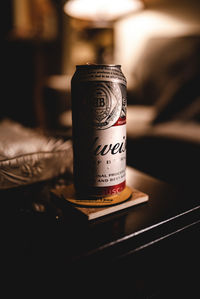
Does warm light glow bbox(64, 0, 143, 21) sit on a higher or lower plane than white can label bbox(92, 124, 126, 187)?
higher

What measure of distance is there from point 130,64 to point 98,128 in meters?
2.43

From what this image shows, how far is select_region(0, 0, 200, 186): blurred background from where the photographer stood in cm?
125

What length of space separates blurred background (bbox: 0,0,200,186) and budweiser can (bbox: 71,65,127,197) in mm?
440

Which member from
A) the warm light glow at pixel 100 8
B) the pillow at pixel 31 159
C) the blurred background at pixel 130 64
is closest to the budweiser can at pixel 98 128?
the pillow at pixel 31 159

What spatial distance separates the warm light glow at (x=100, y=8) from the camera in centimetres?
233

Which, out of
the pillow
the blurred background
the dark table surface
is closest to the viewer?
the dark table surface

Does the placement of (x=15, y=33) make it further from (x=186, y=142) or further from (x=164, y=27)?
(x=186, y=142)

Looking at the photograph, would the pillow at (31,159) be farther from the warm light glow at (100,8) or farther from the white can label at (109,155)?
the warm light glow at (100,8)

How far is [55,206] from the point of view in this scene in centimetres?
57

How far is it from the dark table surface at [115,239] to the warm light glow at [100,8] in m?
2.21

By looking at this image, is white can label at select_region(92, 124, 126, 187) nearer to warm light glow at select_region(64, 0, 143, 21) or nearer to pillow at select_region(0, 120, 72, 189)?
pillow at select_region(0, 120, 72, 189)

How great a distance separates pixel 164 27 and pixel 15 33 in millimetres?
1889

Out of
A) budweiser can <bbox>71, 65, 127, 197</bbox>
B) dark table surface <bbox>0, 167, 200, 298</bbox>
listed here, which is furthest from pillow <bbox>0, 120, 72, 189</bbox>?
budweiser can <bbox>71, 65, 127, 197</bbox>

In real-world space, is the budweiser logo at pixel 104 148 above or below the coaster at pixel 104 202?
above
